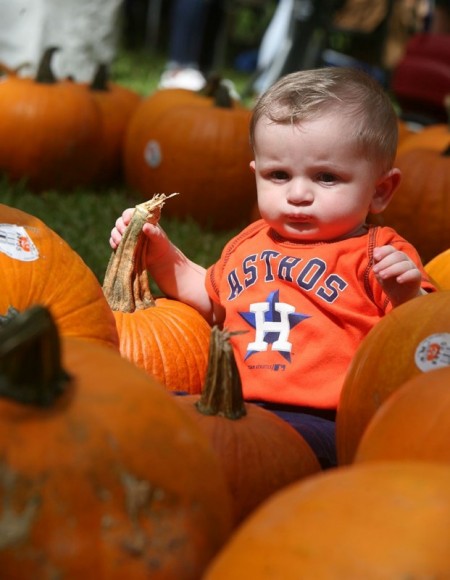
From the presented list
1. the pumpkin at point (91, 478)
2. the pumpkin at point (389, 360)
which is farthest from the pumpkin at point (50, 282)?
the pumpkin at point (91, 478)

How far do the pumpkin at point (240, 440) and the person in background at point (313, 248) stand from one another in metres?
0.53

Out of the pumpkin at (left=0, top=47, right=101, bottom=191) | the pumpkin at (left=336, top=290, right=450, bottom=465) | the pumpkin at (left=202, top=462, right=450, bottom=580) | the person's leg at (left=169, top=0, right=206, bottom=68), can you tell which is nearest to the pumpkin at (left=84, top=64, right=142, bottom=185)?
the pumpkin at (left=0, top=47, right=101, bottom=191)

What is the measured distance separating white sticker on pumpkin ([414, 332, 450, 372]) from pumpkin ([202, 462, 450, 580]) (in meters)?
0.69

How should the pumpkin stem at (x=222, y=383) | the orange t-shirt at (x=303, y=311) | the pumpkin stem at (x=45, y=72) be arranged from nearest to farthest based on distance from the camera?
the pumpkin stem at (x=222, y=383)
the orange t-shirt at (x=303, y=311)
the pumpkin stem at (x=45, y=72)

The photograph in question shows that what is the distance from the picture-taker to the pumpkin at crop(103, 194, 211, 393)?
2.74m

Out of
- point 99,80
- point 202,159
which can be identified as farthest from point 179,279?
point 99,80

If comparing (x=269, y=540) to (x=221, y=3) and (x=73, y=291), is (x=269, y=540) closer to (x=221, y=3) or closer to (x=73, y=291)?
(x=73, y=291)

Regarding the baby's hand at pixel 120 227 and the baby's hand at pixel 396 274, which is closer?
the baby's hand at pixel 396 274

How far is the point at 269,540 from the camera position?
4.21 feet

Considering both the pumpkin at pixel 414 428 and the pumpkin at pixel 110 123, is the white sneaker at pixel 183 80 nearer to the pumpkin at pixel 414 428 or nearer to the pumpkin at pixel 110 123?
the pumpkin at pixel 110 123

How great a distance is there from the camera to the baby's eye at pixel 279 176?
286 cm

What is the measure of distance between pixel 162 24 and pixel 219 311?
13062 mm

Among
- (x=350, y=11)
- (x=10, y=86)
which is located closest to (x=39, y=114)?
(x=10, y=86)

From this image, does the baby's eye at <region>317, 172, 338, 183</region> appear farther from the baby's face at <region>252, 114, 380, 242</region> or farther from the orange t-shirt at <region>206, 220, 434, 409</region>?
the orange t-shirt at <region>206, 220, 434, 409</region>
